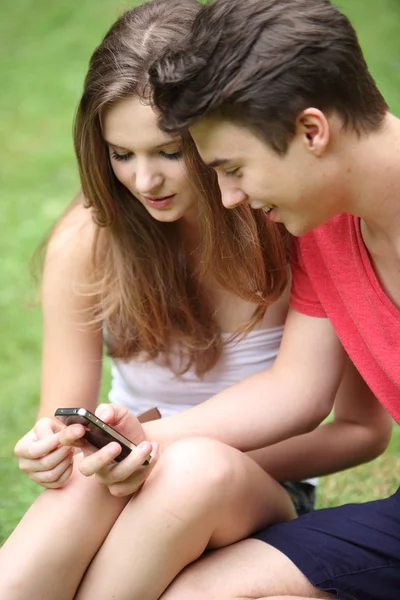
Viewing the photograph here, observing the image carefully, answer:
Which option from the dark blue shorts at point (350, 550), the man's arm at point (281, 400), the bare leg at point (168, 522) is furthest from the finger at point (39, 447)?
the dark blue shorts at point (350, 550)

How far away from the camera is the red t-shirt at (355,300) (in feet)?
7.43

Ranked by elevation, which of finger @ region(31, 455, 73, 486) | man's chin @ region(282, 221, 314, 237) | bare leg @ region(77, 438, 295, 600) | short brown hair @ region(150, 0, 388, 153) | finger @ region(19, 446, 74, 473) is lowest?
bare leg @ region(77, 438, 295, 600)

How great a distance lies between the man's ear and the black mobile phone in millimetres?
712

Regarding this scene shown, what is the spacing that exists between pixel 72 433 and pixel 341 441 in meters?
0.94

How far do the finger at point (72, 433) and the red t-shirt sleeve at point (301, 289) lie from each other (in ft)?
2.25

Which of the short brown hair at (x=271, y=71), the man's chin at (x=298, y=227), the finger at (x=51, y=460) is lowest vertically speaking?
the finger at (x=51, y=460)

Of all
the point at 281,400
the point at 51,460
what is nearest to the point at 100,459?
the point at 51,460

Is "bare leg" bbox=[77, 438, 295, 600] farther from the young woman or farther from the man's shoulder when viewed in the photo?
the man's shoulder

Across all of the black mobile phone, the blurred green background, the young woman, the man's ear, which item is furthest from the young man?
the blurred green background

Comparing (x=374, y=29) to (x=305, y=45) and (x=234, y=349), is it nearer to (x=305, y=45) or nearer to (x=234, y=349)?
(x=234, y=349)

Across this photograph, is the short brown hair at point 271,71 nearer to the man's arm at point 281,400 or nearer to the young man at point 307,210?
the young man at point 307,210

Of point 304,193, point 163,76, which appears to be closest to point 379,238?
point 304,193

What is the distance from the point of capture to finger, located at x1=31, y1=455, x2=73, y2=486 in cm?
228

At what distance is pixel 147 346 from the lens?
2768 millimetres
